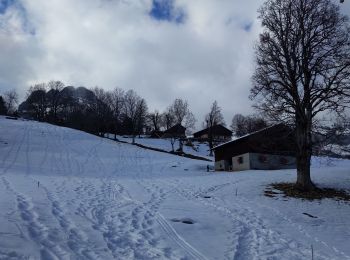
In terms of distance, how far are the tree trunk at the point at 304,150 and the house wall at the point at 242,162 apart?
2187cm

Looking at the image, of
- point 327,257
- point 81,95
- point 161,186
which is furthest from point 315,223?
point 81,95

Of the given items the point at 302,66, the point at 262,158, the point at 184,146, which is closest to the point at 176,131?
the point at 184,146

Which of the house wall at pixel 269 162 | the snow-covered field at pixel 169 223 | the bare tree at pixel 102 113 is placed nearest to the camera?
the snow-covered field at pixel 169 223

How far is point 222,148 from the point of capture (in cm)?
5266

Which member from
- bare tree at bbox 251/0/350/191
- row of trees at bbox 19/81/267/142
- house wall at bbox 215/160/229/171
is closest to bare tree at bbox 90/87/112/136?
row of trees at bbox 19/81/267/142

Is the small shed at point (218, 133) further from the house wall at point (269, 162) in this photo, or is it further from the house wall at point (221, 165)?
the house wall at point (269, 162)

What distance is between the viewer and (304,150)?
24.8m

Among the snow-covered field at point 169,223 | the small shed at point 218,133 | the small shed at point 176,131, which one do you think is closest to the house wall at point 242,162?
the snow-covered field at point 169,223

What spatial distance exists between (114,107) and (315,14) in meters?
90.3

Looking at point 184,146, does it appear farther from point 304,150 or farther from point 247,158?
point 304,150

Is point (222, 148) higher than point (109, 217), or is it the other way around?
point (222, 148)

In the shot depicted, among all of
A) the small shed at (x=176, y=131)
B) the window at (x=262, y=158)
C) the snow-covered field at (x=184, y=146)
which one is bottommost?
the window at (x=262, y=158)

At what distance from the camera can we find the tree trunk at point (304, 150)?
24594 millimetres

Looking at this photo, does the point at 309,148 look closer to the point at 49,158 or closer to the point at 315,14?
the point at 315,14
